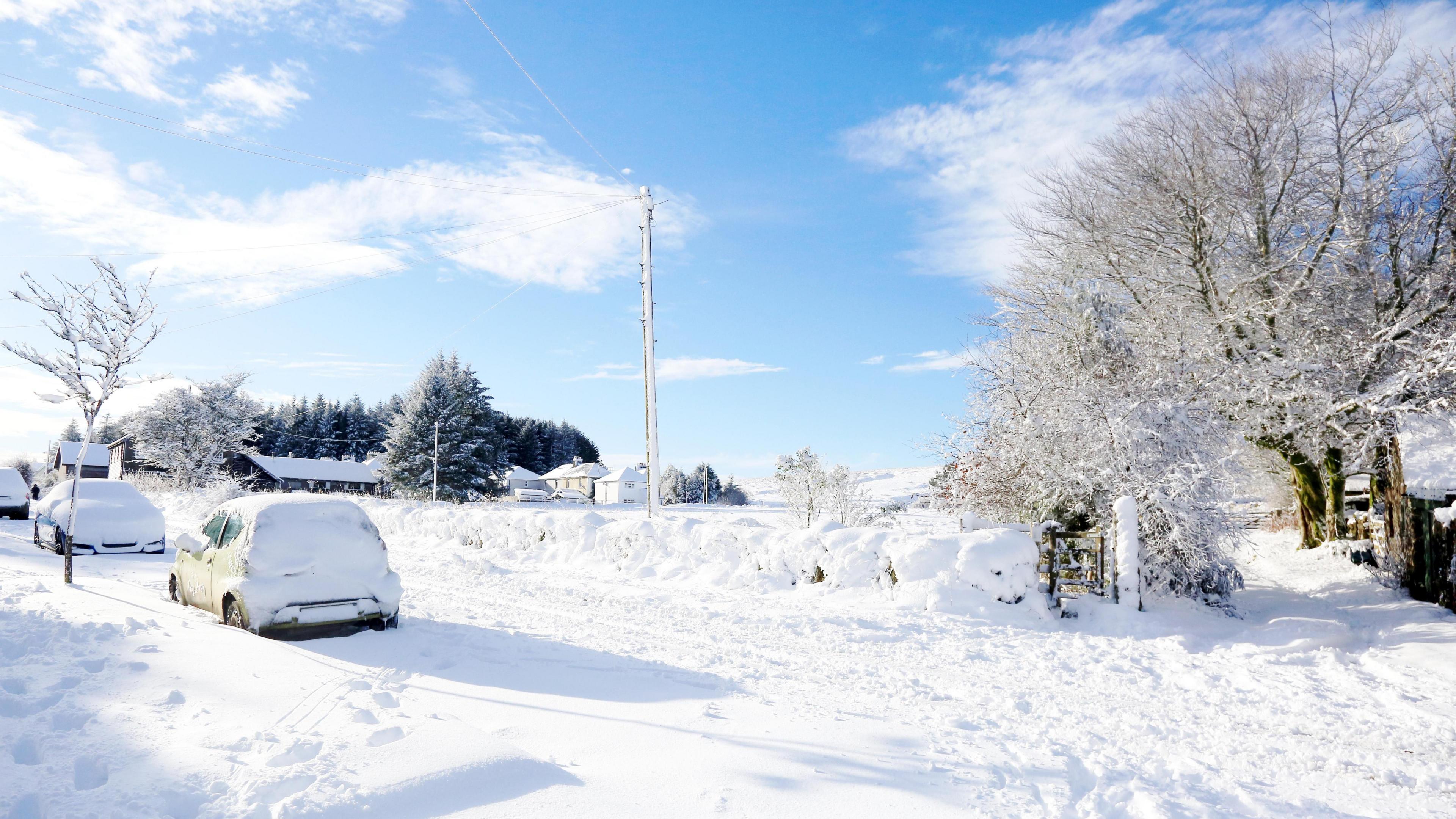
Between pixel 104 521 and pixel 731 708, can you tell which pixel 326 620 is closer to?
pixel 731 708

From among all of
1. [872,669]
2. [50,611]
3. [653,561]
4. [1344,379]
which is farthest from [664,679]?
[1344,379]

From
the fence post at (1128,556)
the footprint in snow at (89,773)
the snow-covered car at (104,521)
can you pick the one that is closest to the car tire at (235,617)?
the footprint in snow at (89,773)

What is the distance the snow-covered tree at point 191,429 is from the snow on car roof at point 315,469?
355 inches

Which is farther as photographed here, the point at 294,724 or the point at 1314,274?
the point at 1314,274

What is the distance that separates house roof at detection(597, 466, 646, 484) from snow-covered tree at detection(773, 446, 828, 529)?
2263 inches

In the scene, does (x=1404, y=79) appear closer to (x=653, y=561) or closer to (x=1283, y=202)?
(x=1283, y=202)

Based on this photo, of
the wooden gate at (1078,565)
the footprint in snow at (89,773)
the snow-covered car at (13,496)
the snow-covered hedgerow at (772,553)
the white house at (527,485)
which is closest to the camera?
the footprint in snow at (89,773)

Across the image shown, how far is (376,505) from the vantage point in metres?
27.9

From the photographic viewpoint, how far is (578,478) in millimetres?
97375

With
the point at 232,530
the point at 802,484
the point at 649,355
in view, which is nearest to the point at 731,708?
the point at 232,530

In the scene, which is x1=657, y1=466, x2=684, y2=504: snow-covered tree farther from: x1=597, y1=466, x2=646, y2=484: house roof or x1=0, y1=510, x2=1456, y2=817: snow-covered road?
x1=0, y1=510, x2=1456, y2=817: snow-covered road

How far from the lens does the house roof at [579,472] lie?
96875mm

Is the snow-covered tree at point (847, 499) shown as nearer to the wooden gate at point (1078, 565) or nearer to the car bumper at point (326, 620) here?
the wooden gate at point (1078, 565)

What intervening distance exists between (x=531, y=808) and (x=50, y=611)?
24.6 feet
